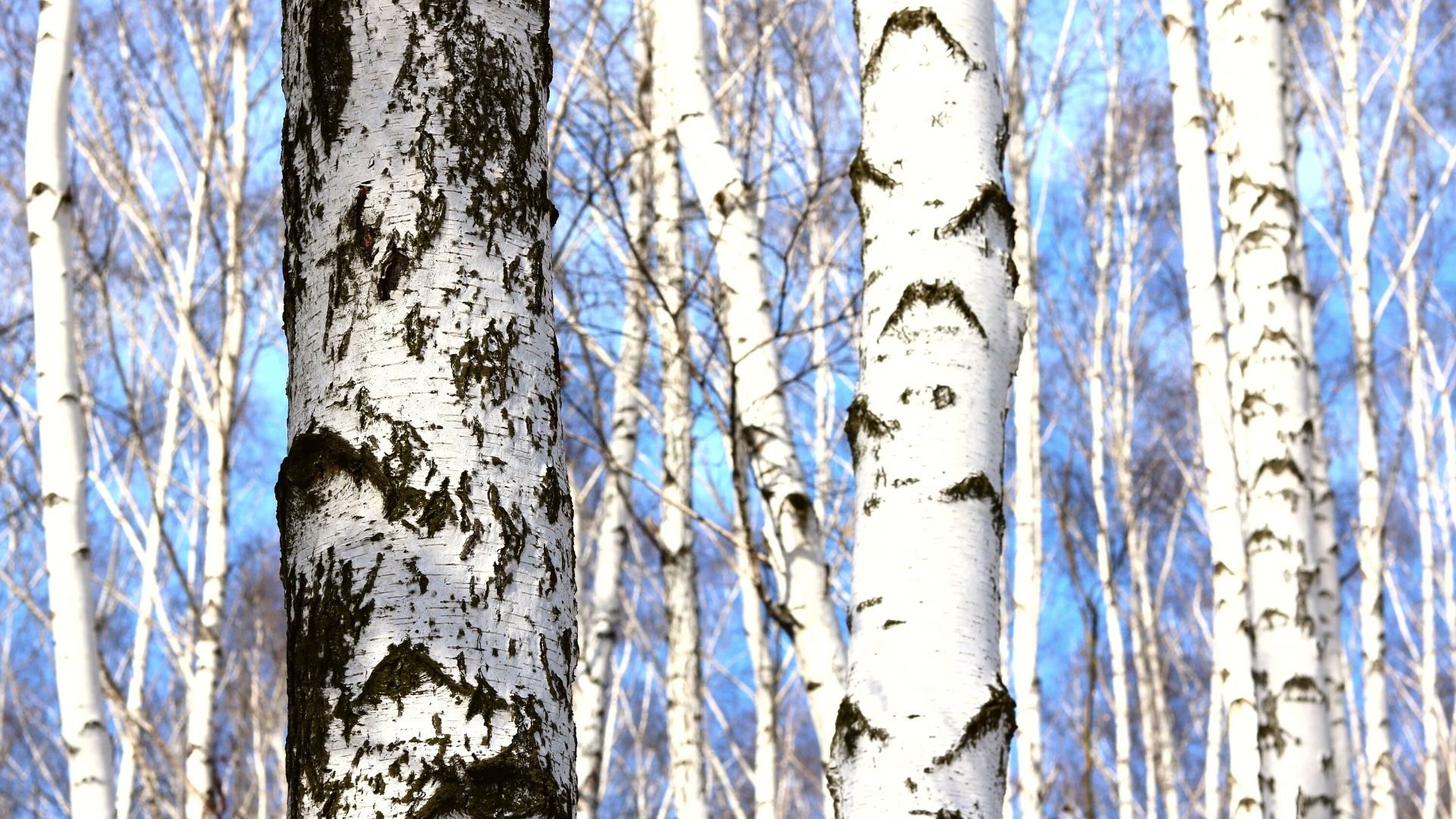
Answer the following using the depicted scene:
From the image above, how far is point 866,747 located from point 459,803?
0.77 m

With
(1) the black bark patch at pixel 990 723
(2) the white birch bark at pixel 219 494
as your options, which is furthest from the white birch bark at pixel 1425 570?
(1) the black bark patch at pixel 990 723

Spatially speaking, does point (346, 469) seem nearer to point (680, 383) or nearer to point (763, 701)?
point (680, 383)

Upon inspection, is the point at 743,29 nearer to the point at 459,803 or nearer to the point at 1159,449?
the point at 459,803

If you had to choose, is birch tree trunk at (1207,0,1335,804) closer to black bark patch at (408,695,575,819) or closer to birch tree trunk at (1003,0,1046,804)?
birch tree trunk at (1003,0,1046,804)

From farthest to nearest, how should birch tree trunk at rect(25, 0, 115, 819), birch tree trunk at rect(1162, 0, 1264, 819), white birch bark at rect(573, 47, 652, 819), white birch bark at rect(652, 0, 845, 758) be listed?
white birch bark at rect(573, 47, 652, 819) → birch tree trunk at rect(1162, 0, 1264, 819) → white birch bark at rect(652, 0, 845, 758) → birch tree trunk at rect(25, 0, 115, 819)

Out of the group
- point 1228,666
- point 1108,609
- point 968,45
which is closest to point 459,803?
point 968,45

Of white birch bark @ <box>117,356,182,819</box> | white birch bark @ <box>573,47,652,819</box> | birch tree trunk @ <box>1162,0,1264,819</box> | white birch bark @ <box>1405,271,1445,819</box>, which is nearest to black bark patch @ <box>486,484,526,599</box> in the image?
birch tree trunk @ <box>1162,0,1264,819</box>

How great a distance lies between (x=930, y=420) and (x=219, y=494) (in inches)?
147

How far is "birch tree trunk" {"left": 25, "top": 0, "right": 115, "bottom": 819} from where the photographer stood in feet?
7.80

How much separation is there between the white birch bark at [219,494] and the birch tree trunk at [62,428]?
6.96 feet

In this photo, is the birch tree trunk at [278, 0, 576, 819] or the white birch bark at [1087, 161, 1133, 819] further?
the white birch bark at [1087, 161, 1133, 819]

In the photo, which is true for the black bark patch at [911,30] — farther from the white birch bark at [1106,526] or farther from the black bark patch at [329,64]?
the white birch bark at [1106,526]

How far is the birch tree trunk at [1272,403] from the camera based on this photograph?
290 cm

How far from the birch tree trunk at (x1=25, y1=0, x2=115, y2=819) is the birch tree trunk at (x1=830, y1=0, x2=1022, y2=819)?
1554mm
